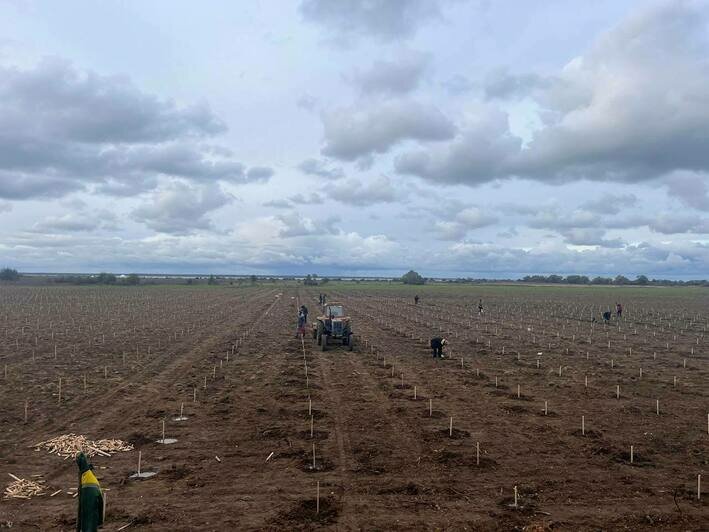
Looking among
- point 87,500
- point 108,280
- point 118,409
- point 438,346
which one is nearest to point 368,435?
point 87,500

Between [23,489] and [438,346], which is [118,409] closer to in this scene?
[23,489]

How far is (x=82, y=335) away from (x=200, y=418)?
71.8 ft

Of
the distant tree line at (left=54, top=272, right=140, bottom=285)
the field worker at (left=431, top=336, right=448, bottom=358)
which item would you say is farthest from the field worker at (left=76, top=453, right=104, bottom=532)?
the distant tree line at (left=54, top=272, right=140, bottom=285)

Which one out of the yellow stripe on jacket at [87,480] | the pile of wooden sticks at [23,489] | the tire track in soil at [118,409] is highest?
the yellow stripe on jacket at [87,480]

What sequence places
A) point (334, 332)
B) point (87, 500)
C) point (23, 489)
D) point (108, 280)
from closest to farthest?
point (87, 500) → point (23, 489) → point (334, 332) → point (108, 280)

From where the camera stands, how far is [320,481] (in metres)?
9.41

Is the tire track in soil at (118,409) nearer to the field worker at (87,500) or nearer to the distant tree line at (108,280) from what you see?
the field worker at (87,500)

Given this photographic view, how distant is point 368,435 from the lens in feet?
39.9

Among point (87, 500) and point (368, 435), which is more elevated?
point (87, 500)

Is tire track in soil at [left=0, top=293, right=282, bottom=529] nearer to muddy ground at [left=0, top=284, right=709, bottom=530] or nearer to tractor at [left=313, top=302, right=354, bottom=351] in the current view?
muddy ground at [left=0, top=284, right=709, bottom=530]

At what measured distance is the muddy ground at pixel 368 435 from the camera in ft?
27.1

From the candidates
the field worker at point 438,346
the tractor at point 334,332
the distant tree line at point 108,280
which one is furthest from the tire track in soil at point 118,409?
the distant tree line at point 108,280

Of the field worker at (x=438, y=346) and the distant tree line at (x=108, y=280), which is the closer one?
the field worker at (x=438, y=346)

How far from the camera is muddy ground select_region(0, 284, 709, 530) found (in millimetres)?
8250
